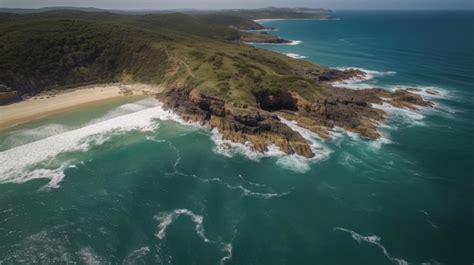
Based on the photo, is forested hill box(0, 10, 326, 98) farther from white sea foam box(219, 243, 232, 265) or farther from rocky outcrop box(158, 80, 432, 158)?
white sea foam box(219, 243, 232, 265)

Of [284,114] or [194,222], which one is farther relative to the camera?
[284,114]

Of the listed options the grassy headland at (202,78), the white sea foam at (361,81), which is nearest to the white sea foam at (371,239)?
the grassy headland at (202,78)

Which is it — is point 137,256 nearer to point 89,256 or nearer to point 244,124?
point 89,256

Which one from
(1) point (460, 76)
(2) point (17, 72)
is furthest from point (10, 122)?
(1) point (460, 76)

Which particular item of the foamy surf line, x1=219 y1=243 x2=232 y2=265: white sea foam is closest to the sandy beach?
the foamy surf line

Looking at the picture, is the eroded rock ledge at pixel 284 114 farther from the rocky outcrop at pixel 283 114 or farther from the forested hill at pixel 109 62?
the forested hill at pixel 109 62

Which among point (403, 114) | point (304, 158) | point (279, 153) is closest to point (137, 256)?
point (279, 153)
